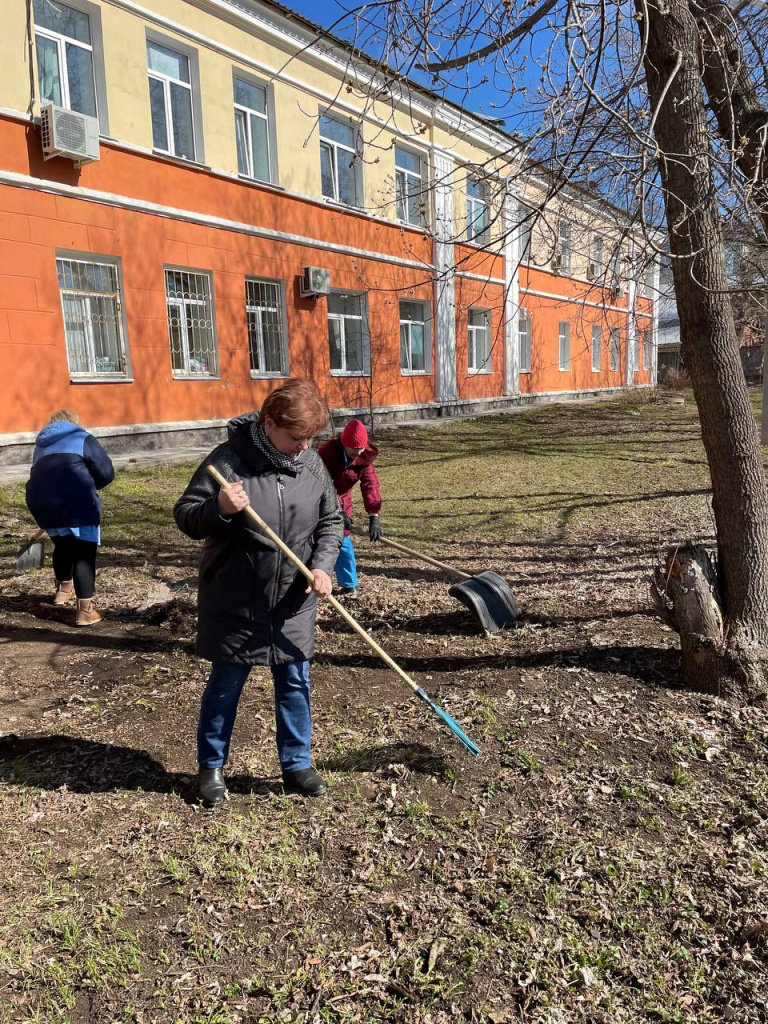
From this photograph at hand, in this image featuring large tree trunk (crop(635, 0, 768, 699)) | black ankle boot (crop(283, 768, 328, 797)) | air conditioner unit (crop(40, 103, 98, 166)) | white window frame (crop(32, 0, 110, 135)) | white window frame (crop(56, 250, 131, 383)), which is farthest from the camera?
white window frame (crop(56, 250, 131, 383))

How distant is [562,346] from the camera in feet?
84.4

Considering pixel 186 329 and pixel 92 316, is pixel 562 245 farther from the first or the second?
pixel 186 329

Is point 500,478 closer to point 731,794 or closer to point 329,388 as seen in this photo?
point 329,388

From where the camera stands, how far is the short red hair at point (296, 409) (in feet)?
8.84

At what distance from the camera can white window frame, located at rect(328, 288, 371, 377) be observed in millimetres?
15539

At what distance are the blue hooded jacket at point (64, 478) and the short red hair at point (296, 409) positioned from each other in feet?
8.39

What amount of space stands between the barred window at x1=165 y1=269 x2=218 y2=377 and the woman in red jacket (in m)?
7.67

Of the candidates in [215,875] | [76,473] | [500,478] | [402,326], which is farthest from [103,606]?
[402,326]

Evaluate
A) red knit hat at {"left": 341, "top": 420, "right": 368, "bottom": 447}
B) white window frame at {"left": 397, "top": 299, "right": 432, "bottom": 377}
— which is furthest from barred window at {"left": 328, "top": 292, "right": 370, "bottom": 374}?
red knit hat at {"left": 341, "top": 420, "right": 368, "bottom": 447}

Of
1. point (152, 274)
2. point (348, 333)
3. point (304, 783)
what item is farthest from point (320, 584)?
point (348, 333)

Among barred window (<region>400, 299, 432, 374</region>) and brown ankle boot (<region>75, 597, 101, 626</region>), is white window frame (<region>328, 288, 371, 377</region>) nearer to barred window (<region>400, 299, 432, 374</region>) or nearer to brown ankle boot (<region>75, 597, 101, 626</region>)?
barred window (<region>400, 299, 432, 374</region>)

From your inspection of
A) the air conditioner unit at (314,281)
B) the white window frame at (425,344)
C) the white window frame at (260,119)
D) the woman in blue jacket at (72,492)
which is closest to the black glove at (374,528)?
the woman in blue jacket at (72,492)

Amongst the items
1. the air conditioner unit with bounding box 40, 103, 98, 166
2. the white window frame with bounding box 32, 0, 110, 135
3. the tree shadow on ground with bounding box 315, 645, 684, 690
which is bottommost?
the tree shadow on ground with bounding box 315, 645, 684, 690

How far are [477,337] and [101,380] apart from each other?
12.2 metres
